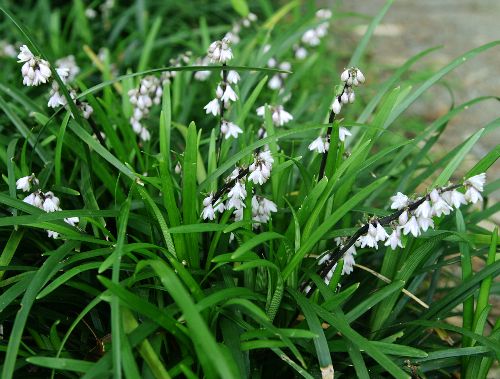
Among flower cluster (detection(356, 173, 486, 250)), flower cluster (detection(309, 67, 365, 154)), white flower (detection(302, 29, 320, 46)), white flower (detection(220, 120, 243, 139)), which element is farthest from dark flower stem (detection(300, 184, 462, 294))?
white flower (detection(302, 29, 320, 46))

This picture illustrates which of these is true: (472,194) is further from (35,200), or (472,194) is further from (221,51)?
(35,200)

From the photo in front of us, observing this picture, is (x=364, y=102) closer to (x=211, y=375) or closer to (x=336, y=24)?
(x=336, y=24)

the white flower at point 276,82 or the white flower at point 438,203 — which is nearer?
the white flower at point 438,203

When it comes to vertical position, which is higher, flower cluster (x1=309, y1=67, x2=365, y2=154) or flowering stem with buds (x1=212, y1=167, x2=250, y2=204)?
flower cluster (x1=309, y1=67, x2=365, y2=154)

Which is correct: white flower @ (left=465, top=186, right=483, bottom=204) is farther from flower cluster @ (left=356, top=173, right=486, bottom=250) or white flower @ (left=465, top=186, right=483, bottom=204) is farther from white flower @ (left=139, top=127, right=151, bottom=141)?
white flower @ (left=139, top=127, right=151, bottom=141)

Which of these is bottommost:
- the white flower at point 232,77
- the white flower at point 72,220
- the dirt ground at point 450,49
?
the white flower at point 72,220

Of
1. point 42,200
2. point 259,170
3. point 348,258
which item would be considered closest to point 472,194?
point 348,258

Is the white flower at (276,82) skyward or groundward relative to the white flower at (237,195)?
skyward

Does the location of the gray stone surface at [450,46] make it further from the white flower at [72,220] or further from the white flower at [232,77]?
the white flower at [72,220]

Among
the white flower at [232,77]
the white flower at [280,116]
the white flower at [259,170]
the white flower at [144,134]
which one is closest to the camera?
the white flower at [259,170]

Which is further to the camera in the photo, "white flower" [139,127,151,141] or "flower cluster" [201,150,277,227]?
"white flower" [139,127,151,141]

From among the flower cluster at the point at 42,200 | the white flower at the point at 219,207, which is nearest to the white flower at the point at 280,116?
the white flower at the point at 219,207

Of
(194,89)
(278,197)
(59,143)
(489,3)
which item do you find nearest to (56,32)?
(194,89)
